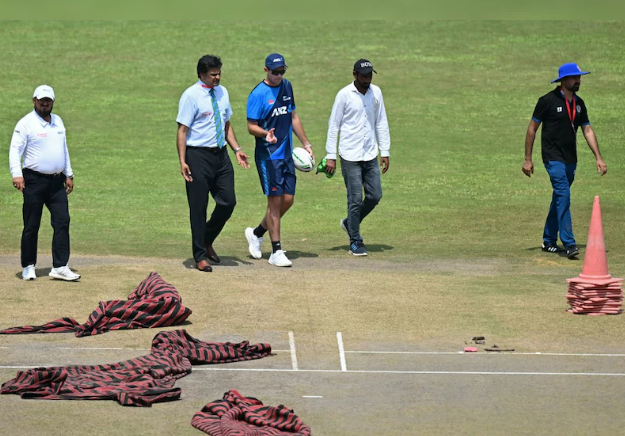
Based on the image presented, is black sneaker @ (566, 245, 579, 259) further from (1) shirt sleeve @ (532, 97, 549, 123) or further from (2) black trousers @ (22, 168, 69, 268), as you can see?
(2) black trousers @ (22, 168, 69, 268)

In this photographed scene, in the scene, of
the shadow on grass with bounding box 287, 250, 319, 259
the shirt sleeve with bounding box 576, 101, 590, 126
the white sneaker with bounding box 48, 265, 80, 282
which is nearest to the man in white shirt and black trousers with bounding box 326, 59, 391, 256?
the shadow on grass with bounding box 287, 250, 319, 259

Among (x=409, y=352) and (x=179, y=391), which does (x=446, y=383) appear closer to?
(x=409, y=352)

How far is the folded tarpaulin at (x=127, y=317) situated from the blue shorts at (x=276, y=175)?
2.75m

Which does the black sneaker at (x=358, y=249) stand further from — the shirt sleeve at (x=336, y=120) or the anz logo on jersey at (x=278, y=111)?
the anz logo on jersey at (x=278, y=111)

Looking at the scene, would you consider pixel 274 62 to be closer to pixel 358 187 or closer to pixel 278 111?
pixel 278 111

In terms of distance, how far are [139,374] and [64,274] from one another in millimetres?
3797

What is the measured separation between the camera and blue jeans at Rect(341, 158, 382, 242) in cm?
1414

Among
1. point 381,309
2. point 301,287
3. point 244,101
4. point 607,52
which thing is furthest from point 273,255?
point 607,52

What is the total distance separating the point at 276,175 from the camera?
13.1 m

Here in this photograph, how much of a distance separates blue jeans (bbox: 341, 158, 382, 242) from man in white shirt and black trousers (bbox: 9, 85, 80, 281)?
3508 mm

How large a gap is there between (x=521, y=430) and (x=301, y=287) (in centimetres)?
483

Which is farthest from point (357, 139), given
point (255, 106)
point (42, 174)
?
point (42, 174)

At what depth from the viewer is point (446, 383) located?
874cm

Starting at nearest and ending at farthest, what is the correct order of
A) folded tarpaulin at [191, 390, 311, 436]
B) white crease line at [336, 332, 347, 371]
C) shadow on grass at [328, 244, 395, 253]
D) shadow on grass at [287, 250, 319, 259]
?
1. folded tarpaulin at [191, 390, 311, 436]
2. white crease line at [336, 332, 347, 371]
3. shadow on grass at [287, 250, 319, 259]
4. shadow on grass at [328, 244, 395, 253]
